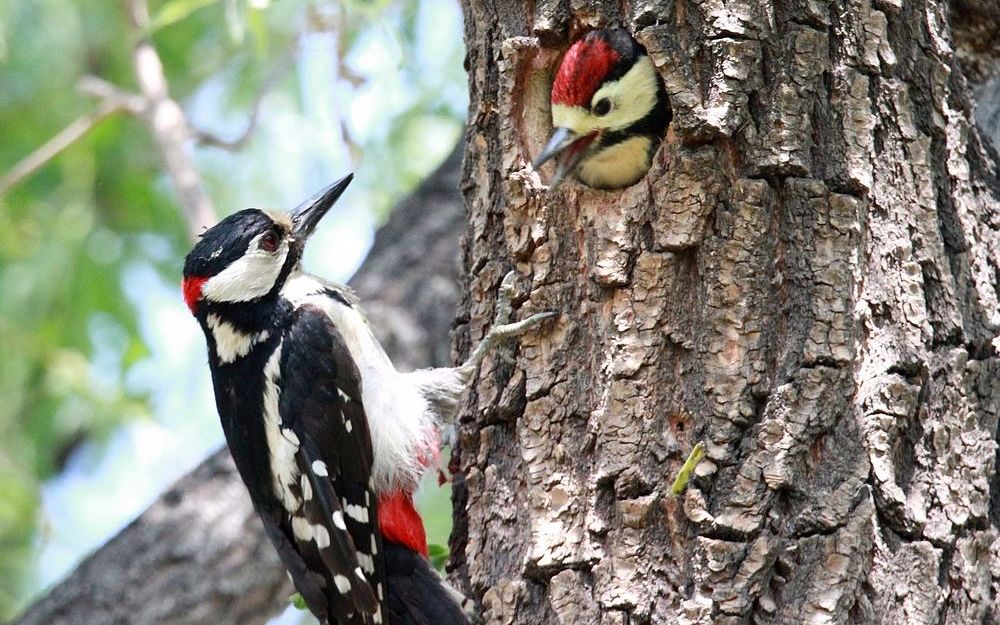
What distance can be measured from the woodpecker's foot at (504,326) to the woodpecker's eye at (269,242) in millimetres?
792

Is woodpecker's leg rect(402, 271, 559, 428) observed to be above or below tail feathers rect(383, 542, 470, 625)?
above

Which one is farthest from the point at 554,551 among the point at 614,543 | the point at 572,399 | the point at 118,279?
the point at 118,279

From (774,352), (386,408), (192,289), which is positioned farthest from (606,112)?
(192,289)

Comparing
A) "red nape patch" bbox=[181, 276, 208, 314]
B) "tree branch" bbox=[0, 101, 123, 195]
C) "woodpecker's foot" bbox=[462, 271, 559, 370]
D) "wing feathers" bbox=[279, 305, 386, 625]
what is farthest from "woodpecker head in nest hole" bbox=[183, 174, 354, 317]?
"tree branch" bbox=[0, 101, 123, 195]

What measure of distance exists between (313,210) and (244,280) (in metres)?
0.31

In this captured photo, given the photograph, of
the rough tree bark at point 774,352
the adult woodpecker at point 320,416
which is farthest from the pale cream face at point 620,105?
the adult woodpecker at point 320,416

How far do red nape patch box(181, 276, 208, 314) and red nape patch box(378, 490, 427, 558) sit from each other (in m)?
0.74

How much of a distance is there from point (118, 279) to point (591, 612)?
3.73 metres

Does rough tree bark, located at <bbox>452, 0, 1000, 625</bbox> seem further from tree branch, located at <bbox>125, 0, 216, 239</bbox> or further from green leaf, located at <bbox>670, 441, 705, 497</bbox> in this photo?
tree branch, located at <bbox>125, 0, 216, 239</bbox>

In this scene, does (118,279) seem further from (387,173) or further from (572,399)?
(572,399)

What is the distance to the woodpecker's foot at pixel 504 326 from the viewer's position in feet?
8.13

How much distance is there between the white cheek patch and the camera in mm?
3121

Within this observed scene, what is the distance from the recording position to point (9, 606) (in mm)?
6020

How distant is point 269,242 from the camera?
319 cm
